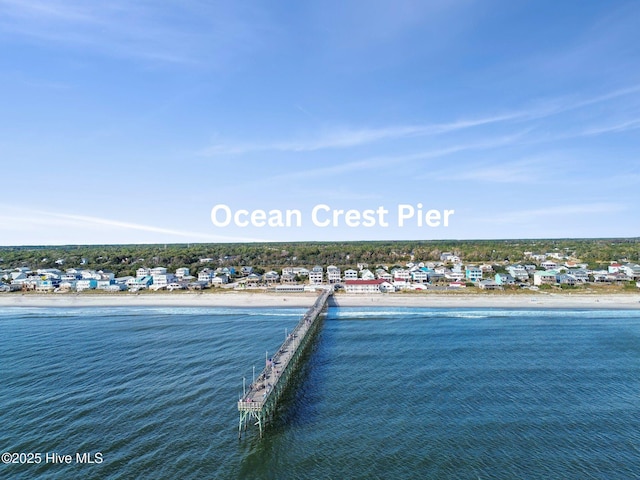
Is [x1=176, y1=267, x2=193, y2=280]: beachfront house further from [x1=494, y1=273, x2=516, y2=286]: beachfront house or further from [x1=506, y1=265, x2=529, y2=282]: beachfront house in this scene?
[x1=506, y1=265, x2=529, y2=282]: beachfront house

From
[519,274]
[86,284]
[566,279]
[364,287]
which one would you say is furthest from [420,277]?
[86,284]

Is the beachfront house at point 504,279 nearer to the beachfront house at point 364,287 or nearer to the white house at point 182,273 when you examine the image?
the beachfront house at point 364,287

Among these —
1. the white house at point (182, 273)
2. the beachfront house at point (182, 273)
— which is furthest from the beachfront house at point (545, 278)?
the white house at point (182, 273)

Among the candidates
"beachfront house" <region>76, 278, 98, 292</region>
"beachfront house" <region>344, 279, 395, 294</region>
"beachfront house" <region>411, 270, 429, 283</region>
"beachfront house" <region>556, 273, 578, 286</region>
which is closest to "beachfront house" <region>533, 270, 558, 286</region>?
"beachfront house" <region>556, 273, 578, 286</region>

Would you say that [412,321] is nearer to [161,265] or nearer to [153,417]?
[153,417]

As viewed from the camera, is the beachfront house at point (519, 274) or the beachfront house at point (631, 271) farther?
the beachfront house at point (519, 274)

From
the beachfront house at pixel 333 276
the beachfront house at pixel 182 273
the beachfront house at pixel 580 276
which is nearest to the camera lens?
the beachfront house at pixel 580 276
